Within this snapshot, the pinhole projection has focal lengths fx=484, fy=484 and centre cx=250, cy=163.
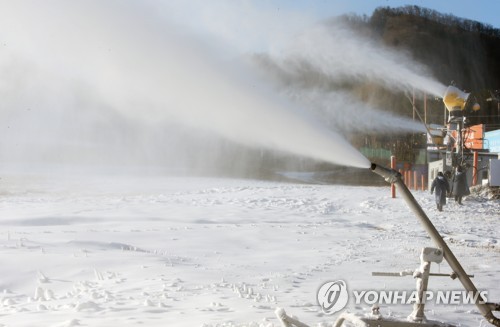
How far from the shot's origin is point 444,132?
19781 mm

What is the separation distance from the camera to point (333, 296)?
217 inches

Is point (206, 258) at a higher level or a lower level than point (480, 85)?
lower

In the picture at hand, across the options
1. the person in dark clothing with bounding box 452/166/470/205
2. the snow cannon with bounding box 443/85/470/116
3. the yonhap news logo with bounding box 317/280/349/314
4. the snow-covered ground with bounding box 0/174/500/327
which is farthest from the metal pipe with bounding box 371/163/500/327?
the snow cannon with bounding box 443/85/470/116

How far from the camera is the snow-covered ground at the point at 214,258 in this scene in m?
4.93

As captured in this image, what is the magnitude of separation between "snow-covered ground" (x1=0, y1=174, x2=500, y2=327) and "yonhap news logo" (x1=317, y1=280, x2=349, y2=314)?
12 centimetres

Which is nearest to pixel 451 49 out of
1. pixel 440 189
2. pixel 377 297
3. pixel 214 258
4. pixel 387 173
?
pixel 440 189

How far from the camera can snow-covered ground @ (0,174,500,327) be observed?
16.2 feet

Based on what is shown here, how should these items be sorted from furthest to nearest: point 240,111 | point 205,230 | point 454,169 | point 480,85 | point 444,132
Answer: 1. point 480,85
2. point 444,132
3. point 454,169
4. point 205,230
5. point 240,111

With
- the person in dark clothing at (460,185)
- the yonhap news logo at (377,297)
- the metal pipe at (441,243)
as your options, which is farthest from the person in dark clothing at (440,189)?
the metal pipe at (441,243)

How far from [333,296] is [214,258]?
2819mm

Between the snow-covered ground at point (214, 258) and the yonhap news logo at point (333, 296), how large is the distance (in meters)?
0.12

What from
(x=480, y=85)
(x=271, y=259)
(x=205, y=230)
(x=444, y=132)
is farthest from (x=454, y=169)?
(x=480, y=85)

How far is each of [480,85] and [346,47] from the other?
47047mm

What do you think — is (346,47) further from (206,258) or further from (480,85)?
(480,85)
